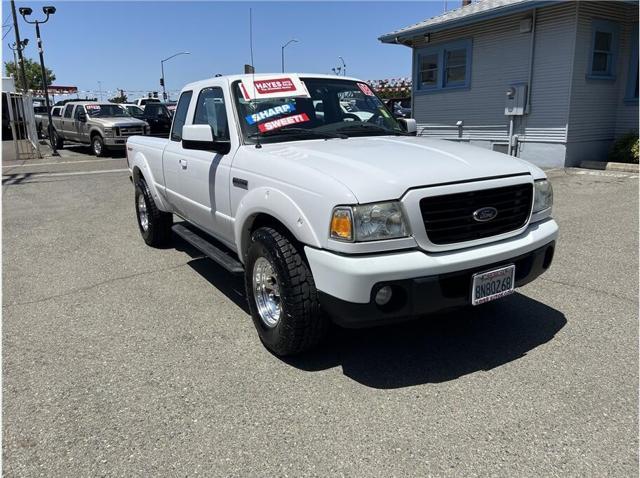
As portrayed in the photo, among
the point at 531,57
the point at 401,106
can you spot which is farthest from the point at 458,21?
the point at 401,106

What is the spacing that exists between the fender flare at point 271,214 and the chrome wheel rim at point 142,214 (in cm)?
300

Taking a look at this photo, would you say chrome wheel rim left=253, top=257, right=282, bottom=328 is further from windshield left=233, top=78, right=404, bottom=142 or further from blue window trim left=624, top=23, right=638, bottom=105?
blue window trim left=624, top=23, right=638, bottom=105

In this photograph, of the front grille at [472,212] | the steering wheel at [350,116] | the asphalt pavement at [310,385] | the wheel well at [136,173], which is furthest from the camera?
the wheel well at [136,173]

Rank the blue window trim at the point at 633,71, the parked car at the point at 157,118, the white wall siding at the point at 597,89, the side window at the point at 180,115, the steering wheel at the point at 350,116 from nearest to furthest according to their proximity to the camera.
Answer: the steering wheel at the point at 350,116 → the side window at the point at 180,115 → the white wall siding at the point at 597,89 → the blue window trim at the point at 633,71 → the parked car at the point at 157,118

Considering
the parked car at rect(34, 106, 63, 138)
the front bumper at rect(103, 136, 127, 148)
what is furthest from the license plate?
the parked car at rect(34, 106, 63, 138)

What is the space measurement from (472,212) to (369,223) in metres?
0.71

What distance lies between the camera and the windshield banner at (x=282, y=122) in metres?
4.02

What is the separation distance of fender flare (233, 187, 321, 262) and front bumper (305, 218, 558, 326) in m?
Answer: 0.11

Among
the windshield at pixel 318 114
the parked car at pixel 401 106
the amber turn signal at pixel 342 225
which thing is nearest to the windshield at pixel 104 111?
the parked car at pixel 401 106

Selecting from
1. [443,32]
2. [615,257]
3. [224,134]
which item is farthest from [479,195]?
[443,32]

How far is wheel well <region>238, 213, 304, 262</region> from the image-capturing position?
11.0 ft

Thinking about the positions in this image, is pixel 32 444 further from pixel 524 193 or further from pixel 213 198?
pixel 524 193

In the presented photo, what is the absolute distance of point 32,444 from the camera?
2.70 metres

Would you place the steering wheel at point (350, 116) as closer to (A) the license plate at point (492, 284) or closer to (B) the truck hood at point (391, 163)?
(B) the truck hood at point (391, 163)
